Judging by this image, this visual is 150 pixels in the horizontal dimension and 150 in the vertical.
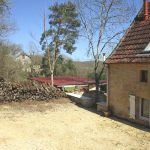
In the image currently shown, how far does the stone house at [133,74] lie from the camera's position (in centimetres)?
1617

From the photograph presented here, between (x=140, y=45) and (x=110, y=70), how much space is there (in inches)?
114

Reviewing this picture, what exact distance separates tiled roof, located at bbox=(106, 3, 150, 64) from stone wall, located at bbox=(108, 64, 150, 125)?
399 mm

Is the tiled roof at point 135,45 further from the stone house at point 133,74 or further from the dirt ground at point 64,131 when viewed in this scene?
the dirt ground at point 64,131

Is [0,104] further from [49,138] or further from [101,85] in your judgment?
[101,85]

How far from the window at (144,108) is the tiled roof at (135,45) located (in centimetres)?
239

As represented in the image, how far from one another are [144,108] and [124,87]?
2063 mm

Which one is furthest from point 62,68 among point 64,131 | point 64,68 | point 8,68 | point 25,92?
point 64,131

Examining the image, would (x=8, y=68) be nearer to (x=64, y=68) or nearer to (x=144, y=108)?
(x=64, y=68)

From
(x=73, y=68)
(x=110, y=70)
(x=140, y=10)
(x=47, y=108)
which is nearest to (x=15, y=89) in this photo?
(x=47, y=108)

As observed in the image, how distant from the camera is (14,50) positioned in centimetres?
6419

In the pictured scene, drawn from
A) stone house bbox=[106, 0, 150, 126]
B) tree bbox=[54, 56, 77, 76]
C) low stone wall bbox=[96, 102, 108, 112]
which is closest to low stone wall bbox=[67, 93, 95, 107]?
low stone wall bbox=[96, 102, 108, 112]

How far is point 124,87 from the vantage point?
1781 centimetres

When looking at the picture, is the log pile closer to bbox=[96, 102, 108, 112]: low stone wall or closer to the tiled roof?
bbox=[96, 102, 108, 112]: low stone wall

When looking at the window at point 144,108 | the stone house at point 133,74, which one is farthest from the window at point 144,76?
the window at point 144,108
